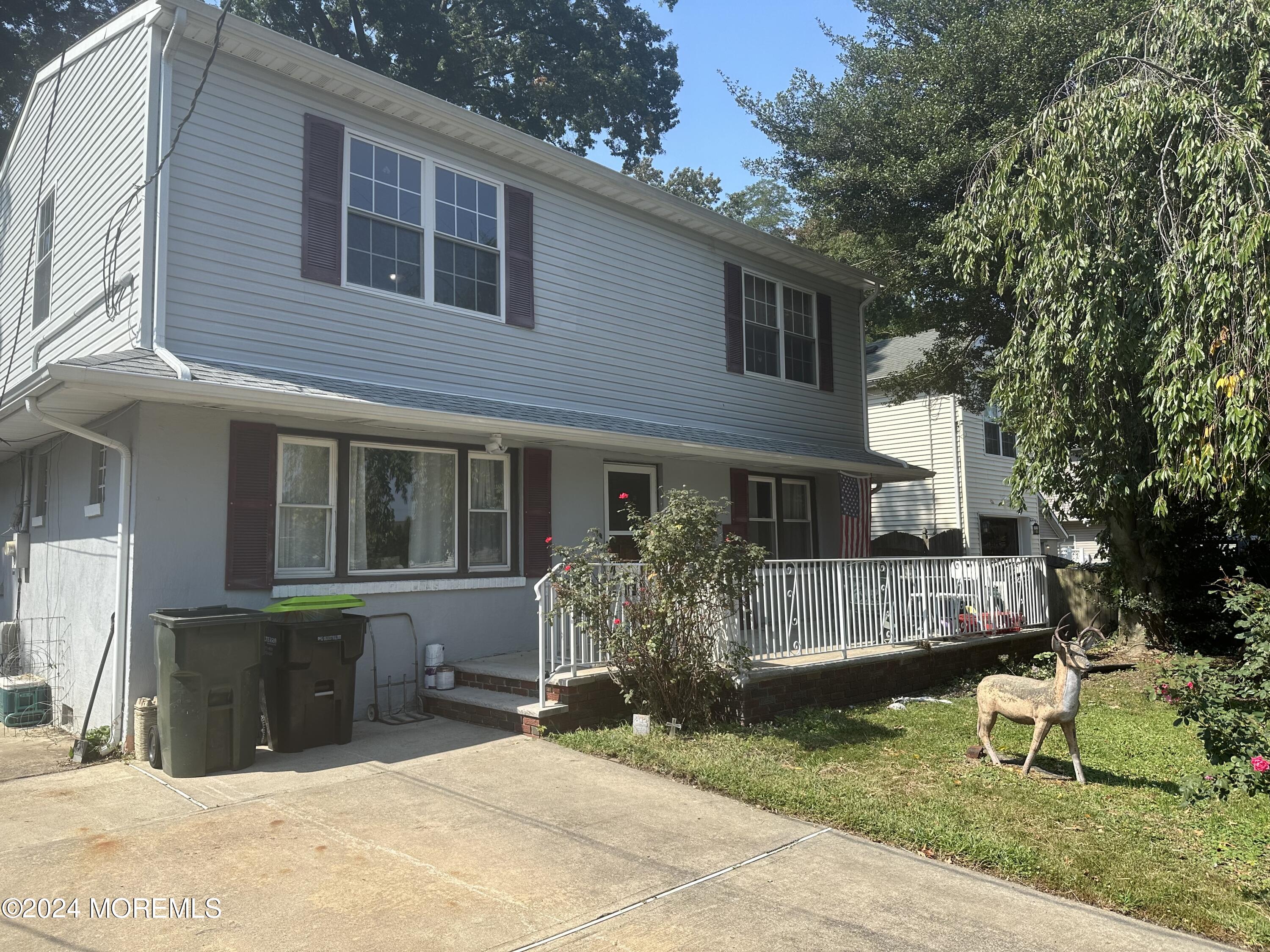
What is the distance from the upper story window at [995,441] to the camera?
78.6 feet

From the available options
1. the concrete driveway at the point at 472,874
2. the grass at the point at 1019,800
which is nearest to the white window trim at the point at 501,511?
the grass at the point at 1019,800

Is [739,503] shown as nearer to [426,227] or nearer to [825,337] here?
[825,337]

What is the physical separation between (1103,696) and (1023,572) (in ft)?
8.11

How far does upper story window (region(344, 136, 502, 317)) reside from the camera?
9117 mm

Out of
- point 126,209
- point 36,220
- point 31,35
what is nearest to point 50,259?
point 36,220

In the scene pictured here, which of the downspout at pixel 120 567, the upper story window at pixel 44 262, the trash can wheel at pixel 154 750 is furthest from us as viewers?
the upper story window at pixel 44 262

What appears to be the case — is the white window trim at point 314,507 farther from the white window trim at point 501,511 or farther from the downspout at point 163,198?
the white window trim at point 501,511

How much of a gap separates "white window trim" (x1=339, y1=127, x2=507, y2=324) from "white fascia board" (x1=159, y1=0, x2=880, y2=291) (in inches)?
12.8

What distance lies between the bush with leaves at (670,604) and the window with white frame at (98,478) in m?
4.25

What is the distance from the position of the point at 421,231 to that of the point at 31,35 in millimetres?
19362

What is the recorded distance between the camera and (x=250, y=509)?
7.68 meters

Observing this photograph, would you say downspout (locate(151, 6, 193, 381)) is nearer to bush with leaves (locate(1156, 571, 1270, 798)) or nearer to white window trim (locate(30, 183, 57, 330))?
white window trim (locate(30, 183, 57, 330))

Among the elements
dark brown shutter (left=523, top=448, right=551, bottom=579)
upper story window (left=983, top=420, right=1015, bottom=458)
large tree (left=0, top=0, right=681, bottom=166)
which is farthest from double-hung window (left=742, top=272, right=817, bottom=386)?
large tree (left=0, top=0, right=681, bottom=166)

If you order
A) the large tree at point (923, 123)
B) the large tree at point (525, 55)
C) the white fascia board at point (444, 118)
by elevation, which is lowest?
the white fascia board at point (444, 118)
